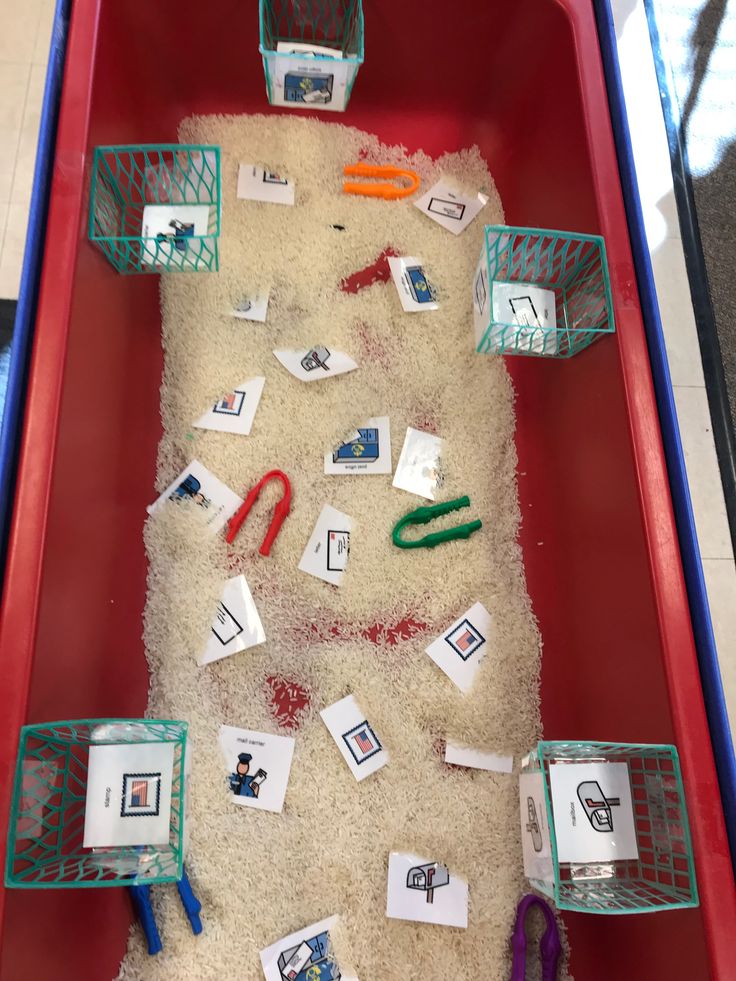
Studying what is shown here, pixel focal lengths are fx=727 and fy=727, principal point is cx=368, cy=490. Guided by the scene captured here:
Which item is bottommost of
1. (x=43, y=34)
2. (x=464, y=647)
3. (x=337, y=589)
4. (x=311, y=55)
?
(x=464, y=647)

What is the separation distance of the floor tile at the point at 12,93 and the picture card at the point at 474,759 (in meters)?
1.87

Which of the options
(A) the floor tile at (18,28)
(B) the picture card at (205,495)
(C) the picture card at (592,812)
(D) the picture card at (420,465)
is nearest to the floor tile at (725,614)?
(C) the picture card at (592,812)

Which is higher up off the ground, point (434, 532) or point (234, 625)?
point (434, 532)

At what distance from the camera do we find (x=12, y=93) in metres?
1.93

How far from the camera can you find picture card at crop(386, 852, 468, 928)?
1282 mm

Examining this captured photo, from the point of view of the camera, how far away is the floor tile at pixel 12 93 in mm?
1908

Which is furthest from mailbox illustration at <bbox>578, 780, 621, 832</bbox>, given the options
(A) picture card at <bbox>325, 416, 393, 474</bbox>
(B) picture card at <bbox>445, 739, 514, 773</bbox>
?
(A) picture card at <bbox>325, 416, 393, 474</bbox>

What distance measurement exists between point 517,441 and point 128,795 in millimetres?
1073

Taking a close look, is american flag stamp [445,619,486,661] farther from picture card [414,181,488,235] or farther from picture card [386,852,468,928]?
picture card [414,181,488,235]

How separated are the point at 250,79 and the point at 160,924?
188 centimetres

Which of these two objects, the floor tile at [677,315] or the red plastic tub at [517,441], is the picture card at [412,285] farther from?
the floor tile at [677,315]

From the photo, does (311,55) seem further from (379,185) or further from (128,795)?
(128,795)

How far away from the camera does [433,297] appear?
173 cm

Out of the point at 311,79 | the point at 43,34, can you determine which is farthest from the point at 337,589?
the point at 43,34
